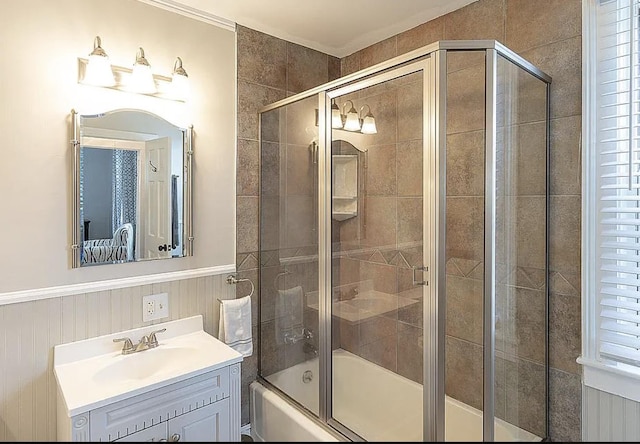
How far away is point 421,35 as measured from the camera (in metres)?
2.21

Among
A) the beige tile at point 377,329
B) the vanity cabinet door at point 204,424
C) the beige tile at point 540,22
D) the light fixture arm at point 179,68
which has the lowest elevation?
the vanity cabinet door at point 204,424

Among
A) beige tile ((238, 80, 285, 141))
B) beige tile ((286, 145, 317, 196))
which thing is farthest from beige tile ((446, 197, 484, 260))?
beige tile ((238, 80, 285, 141))

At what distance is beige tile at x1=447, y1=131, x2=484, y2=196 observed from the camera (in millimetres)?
1376

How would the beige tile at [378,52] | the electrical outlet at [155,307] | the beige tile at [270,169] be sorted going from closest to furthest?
the electrical outlet at [155,307]
the beige tile at [270,169]
the beige tile at [378,52]

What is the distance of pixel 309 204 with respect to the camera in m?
1.99

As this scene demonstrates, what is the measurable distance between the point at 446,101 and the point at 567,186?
74 centimetres

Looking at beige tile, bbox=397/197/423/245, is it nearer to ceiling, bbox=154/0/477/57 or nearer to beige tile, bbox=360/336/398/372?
beige tile, bbox=360/336/398/372

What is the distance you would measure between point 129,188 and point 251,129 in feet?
2.50

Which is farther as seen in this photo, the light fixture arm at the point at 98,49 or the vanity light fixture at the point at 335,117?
the vanity light fixture at the point at 335,117

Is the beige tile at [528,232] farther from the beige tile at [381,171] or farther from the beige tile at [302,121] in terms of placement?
the beige tile at [302,121]

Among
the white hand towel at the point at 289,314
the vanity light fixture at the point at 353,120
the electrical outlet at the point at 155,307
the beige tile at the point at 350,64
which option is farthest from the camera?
the beige tile at the point at 350,64

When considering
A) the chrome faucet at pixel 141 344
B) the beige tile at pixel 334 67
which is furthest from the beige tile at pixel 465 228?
the beige tile at pixel 334 67

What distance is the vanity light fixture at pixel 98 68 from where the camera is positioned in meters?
1.68

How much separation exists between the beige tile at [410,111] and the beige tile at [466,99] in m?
0.11
